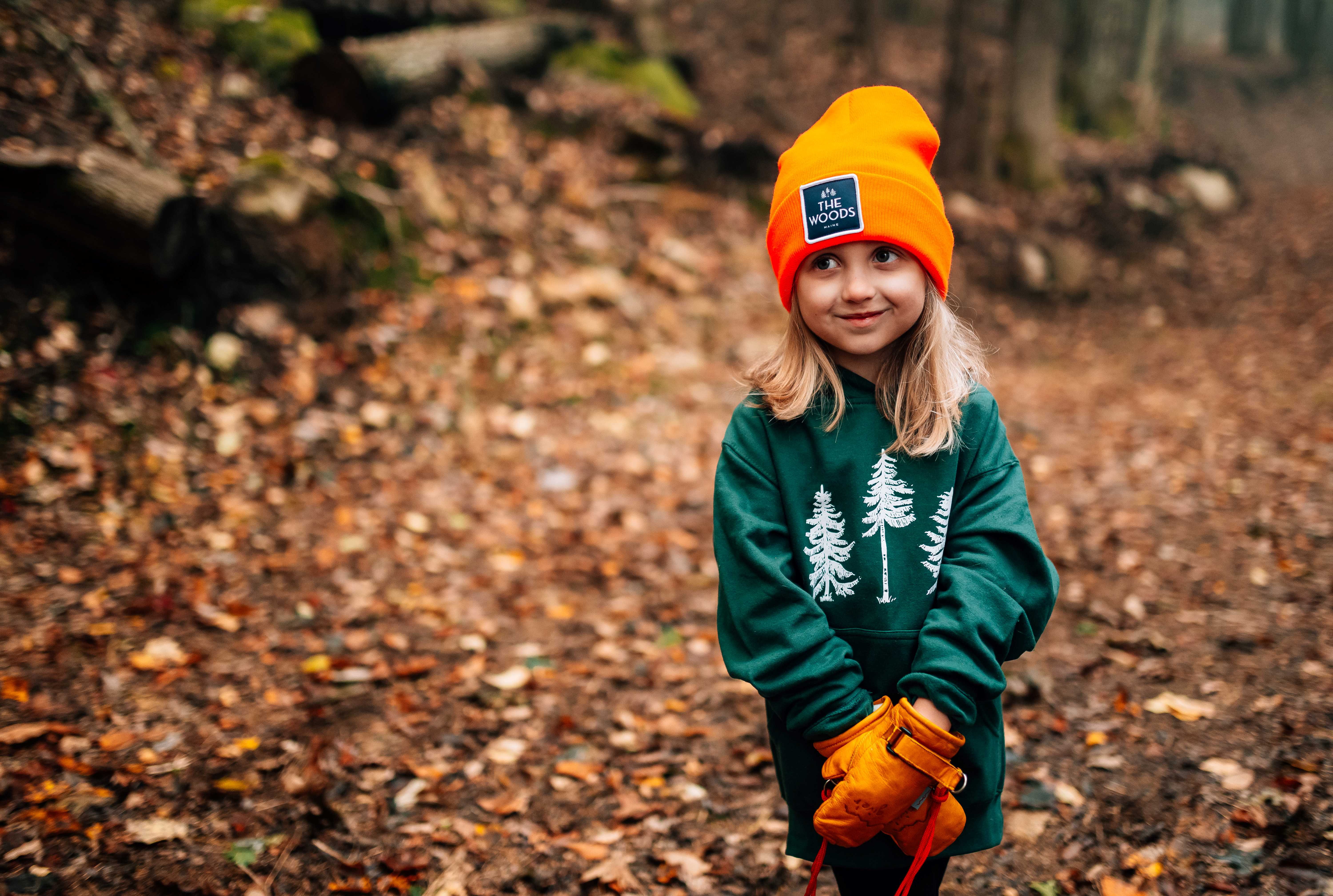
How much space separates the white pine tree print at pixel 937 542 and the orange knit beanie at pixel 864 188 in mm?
517

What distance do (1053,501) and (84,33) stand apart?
775cm

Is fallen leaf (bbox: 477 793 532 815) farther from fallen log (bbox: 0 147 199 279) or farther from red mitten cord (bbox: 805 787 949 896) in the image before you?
fallen log (bbox: 0 147 199 279)

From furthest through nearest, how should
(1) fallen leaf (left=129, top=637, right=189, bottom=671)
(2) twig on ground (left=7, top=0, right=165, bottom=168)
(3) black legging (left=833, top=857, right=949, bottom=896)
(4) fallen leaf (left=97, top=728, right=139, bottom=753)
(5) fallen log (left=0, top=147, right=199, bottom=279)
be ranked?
1. (2) twig on ground (left=7, top=0, right=165, bottom=168)
2. (5) fallen log (left=0, top=147, right=199, bottom=279)
3. (1) fallen leaf (left=129, top=637, right=189, bottom=671)
4. (4) fallen leaf (left=97, top=728, right=139, bottom=753)
5. (3) black legging (left=833, top=857, right=949, bottom=896)

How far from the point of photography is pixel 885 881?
2008 mm

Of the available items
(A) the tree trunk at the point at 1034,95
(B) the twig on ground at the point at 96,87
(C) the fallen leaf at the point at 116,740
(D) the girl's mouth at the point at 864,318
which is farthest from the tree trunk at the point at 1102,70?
(C) the fallen leaf at the point at 116,740

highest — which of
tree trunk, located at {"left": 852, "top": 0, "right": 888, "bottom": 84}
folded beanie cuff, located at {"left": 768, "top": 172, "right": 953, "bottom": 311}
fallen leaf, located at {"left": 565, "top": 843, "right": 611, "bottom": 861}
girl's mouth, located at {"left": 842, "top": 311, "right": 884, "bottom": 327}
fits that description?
tree trunk, located at {"left": 852, "top": 0, "right": 888, "bottom": 84}

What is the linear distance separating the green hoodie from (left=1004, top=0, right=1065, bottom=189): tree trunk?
1045 cm

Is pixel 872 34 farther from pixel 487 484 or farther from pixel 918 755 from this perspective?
pixel 918 755

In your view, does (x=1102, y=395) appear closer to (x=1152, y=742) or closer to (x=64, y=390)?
(x=1152, y=742)

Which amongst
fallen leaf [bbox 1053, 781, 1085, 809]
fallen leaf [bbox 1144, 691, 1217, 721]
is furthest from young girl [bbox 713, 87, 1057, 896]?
fallen leaf [bbox 1144, 691, 1217, 721]

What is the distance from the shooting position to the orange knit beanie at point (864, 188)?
1.76m

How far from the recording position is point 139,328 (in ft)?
16.3

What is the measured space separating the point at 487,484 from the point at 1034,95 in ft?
31.2

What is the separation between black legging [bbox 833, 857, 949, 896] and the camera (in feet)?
6.47
